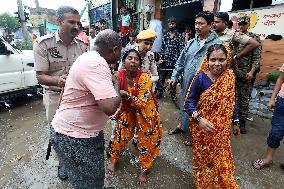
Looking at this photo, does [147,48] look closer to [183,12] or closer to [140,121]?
[140,121]

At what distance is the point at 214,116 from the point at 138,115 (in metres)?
0.91

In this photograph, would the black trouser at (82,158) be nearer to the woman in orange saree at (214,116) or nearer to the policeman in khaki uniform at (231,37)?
the woman in orange saree at (214,116)

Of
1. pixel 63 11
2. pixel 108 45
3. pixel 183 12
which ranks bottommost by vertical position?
pixel 108 45

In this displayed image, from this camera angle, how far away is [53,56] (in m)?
2.52

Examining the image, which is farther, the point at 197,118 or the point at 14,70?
the point at 14,70

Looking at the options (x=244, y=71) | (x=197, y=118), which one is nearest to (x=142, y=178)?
(x=197, y=118)

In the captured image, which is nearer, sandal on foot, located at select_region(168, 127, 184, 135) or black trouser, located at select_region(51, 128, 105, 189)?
black trouser, located at select_region(51, 128, 105, 189)

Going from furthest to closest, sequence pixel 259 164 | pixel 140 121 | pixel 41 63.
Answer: pixel 259 164, pixel 140 121, pixel 41 63

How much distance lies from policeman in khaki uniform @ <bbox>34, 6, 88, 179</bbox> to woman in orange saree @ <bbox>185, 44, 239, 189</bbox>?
132 cm

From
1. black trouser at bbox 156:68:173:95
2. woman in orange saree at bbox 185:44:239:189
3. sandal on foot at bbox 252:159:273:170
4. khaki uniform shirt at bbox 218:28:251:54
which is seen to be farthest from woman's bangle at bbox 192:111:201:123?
black trouser at bbox 156:68:173:95

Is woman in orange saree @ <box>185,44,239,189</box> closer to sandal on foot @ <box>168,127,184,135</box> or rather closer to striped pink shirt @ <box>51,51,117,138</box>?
striped pink shirt @ <box>51,51,117,138</box>

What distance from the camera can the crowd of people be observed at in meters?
1.67

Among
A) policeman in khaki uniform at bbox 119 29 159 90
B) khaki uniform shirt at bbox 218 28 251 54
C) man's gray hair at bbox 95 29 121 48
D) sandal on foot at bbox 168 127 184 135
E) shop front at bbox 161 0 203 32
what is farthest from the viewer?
shop front at bbox 161 0 203 32

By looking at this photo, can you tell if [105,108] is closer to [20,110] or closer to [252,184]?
[252,184]
